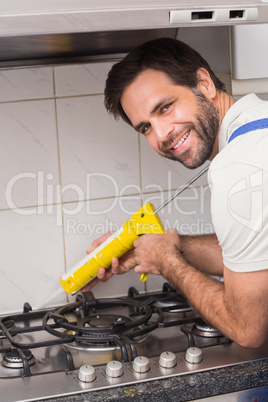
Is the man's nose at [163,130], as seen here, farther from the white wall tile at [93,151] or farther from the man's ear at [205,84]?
the white wall tile at [93,151]

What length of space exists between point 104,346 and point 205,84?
0.66m

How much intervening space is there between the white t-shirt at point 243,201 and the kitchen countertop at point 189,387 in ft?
0.79

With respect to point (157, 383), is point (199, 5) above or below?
above

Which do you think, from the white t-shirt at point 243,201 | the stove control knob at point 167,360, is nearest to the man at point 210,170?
the white t-shirt at point 243,201

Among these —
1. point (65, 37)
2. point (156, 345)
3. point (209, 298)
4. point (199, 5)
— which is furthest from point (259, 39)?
point (156, 345)

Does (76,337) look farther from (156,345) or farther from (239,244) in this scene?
(239,244)

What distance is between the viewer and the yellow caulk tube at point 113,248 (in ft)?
5.17

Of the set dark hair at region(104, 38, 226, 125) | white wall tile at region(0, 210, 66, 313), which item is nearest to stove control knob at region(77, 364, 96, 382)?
white wall tile at region(0, 210, 66, 313)

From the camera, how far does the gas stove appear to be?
1275 millimetres

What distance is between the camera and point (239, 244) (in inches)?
47.0

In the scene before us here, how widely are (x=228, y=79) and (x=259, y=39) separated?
134 millimetres

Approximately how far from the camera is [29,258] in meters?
1.74

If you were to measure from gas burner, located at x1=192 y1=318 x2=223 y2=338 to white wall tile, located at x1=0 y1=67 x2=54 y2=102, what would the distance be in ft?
2.39

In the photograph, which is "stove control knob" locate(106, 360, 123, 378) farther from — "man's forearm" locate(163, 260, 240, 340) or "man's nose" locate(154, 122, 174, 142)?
"man's nose" locate(154, 122, 174, 142)
